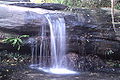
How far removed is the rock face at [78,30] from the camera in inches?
422

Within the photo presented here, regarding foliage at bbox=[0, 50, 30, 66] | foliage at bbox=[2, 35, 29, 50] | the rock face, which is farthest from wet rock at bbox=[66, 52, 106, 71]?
foliage at bbox=[2, 35, 29, 50]

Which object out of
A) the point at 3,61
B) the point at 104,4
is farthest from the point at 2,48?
the point at 104,4

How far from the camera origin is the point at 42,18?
10.8 metres

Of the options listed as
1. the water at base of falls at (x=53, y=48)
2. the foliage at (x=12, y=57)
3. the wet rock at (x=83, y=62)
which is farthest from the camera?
the water at base of falls at (x=53, y=48)

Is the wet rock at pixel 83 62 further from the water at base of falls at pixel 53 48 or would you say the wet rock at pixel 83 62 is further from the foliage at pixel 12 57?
the foliage at pixel 12 57

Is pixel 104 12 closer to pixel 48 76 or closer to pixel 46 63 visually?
pixel 46 63

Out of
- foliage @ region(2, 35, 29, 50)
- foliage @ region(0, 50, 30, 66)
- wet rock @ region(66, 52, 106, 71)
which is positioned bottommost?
wet rock @ region(66, 52, 106, 71)

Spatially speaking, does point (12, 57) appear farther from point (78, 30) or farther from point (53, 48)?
point (78, 30)

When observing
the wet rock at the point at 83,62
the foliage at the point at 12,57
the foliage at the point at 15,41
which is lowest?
the wet rock at the point at 83,62

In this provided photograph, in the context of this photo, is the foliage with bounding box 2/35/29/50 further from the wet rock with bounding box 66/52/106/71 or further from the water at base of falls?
the wet rock with bounding box 66/52/106/71

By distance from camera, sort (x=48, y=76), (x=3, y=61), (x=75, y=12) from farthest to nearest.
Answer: (x=75, y=12)
(x=3, y=61)
(x=48, y=76)

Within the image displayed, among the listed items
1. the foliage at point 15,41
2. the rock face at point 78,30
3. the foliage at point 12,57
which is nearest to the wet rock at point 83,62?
the rock face at point 78,30

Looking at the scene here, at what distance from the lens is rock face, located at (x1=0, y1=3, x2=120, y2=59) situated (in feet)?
35.1

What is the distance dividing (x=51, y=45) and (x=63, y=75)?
2.13m
